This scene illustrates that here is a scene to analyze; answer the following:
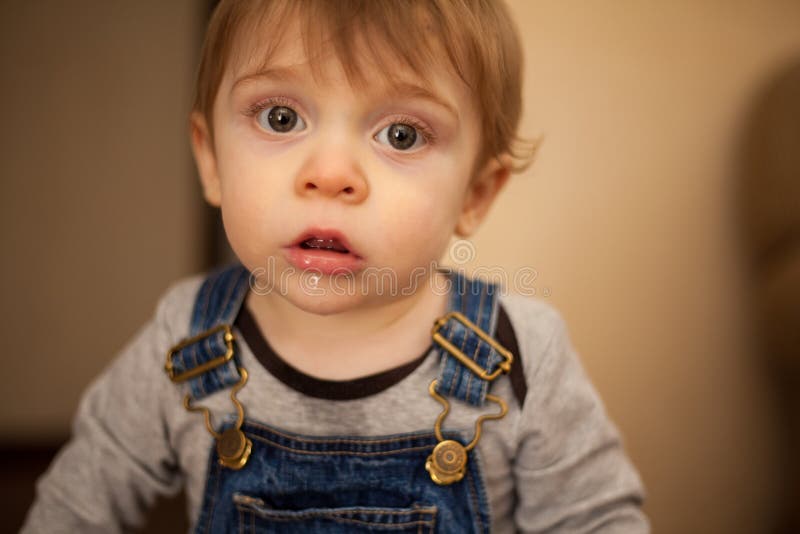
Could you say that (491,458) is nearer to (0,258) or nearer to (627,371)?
(627,371)

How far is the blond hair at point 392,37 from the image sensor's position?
0.49 m

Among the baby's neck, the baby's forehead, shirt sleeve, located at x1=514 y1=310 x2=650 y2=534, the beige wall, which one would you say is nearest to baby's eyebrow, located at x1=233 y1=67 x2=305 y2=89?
the baby's forehead

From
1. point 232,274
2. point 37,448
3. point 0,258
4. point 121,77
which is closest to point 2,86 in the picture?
point 121,77

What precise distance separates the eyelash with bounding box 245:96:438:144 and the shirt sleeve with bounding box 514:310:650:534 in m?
0.25

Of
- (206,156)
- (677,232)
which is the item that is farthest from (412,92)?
(677,232)

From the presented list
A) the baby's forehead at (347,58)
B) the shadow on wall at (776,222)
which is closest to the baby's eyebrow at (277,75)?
the baby's forehead at (347,58)

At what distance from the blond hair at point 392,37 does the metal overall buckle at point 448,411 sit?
0.17 metres

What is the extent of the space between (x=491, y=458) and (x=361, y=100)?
364 millimetres

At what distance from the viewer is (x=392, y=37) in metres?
0.49

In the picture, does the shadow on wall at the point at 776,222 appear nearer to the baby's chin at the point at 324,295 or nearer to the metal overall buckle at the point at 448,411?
the metal overall buckle at the point at 448,411

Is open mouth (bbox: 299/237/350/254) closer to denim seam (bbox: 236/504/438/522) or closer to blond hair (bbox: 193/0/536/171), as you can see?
blond hair (bbox: 193/0/536/171)

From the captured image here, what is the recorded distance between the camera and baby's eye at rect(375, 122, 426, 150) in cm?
52

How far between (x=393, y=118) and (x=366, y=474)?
328mm

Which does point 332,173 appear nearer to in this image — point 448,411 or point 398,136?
point 398,136
